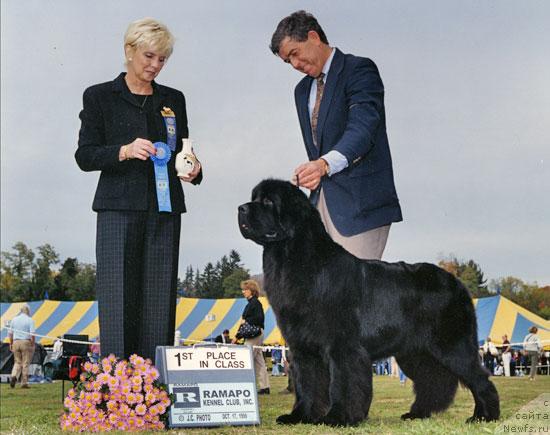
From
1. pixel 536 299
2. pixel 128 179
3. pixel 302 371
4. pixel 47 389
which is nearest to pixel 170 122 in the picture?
pixel 128 179

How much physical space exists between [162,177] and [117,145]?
0.26 m

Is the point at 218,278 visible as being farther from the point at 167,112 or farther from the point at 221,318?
the point at 221,318

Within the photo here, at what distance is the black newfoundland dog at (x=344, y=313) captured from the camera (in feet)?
9.38

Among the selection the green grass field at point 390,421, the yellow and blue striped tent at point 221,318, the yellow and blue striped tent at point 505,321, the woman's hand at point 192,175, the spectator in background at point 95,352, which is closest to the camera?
the green grass field at point 390,421

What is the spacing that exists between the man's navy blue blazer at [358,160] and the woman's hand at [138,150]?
0.78m

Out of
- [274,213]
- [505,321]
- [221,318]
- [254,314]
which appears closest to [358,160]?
[274,213]

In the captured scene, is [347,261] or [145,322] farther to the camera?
[145,322]

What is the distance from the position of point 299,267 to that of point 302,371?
1.56ft

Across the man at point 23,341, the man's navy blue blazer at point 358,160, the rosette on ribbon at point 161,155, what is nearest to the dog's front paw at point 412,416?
the man's navy blue blazer at point 358,160

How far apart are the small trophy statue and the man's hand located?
656mm

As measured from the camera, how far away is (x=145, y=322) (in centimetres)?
335

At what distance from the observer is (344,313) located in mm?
2930

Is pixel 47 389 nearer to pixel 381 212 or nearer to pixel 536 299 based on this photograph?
pixel 536 299

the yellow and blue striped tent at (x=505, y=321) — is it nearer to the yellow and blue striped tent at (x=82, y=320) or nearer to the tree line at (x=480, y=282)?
the yellow and blue striped tent at (x=82, y=320)
